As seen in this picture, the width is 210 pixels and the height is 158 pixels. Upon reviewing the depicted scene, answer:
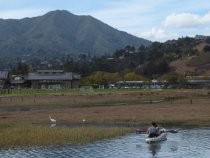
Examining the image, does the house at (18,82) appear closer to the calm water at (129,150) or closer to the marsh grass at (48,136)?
the marsh grass at (48,136)

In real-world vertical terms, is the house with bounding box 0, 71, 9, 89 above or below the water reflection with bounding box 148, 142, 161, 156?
above

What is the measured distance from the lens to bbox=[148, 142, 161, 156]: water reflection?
1401 inches

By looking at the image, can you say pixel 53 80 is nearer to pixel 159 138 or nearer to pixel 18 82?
pixel 18 82

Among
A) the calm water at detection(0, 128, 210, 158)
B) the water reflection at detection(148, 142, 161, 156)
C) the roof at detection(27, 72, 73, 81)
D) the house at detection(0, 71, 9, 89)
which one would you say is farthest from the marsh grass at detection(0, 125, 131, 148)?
the house at detection(0, 71, 9, 89)

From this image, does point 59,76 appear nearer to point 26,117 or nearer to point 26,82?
point 26,82

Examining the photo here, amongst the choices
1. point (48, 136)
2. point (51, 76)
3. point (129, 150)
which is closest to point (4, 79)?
point (51, 76)

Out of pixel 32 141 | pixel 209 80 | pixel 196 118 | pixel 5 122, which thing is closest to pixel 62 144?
pixel 32 141

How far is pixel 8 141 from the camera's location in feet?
125

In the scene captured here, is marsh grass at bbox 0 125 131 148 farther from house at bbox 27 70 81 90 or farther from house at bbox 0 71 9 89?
house at bbox 0 71 9 89

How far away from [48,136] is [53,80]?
14835cm

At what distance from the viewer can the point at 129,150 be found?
35938 millimetres

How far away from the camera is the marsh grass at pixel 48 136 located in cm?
3800

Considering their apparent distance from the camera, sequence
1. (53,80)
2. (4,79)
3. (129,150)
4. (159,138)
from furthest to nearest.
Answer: (53,80) < (4,79) < (159,138) < (129,150)

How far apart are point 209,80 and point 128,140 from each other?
529 ft
